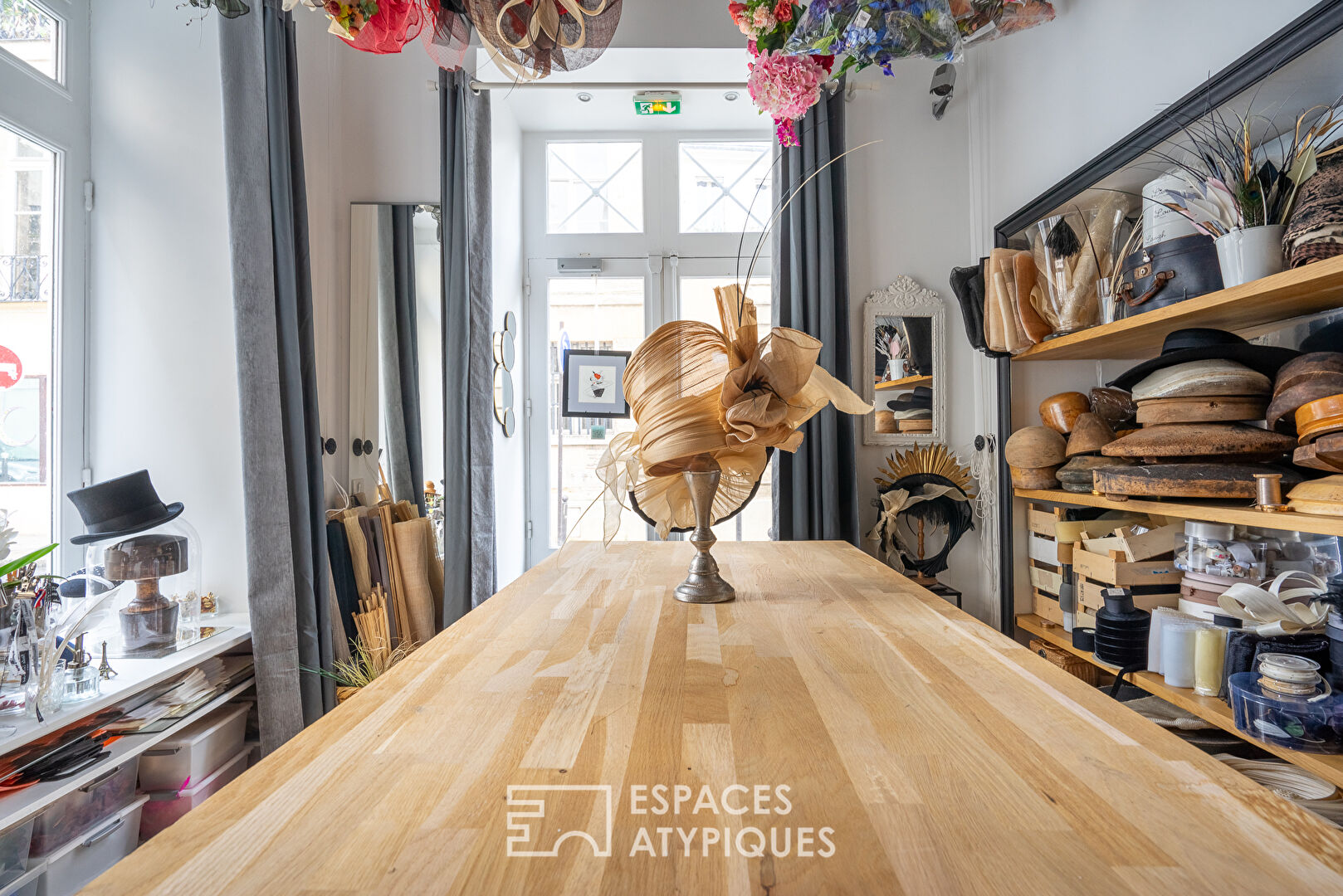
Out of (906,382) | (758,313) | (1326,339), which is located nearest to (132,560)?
(758,313)

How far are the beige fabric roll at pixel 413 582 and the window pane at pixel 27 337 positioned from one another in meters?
1.02

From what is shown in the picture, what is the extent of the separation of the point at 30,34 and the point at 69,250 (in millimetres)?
566

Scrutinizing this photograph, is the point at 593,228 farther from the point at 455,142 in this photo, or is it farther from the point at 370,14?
the point at 370,14

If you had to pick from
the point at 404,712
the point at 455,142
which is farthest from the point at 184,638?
the point at 455,142

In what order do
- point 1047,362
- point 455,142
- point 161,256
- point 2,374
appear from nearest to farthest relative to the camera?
point 2,374 < point 161,256 < point 1047,362 < point 455,142

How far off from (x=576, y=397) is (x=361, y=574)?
1189mm

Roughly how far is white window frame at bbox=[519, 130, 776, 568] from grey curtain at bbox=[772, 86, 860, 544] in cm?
39

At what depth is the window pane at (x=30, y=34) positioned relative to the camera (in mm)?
1666

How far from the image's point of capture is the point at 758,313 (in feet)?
10.1

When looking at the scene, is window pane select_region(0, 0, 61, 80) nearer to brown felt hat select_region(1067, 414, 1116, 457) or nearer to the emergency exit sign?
the emergency exit sign

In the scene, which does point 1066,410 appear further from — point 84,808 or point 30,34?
point 30,34

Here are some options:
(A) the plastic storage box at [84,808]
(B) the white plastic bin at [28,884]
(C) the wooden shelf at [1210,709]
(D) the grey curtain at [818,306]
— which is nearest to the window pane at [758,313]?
(D) the grey curtain at [818,306]

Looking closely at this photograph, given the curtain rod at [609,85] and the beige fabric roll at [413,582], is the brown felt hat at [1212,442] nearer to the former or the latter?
the curtain rod at [609,85]

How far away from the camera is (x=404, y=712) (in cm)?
56
